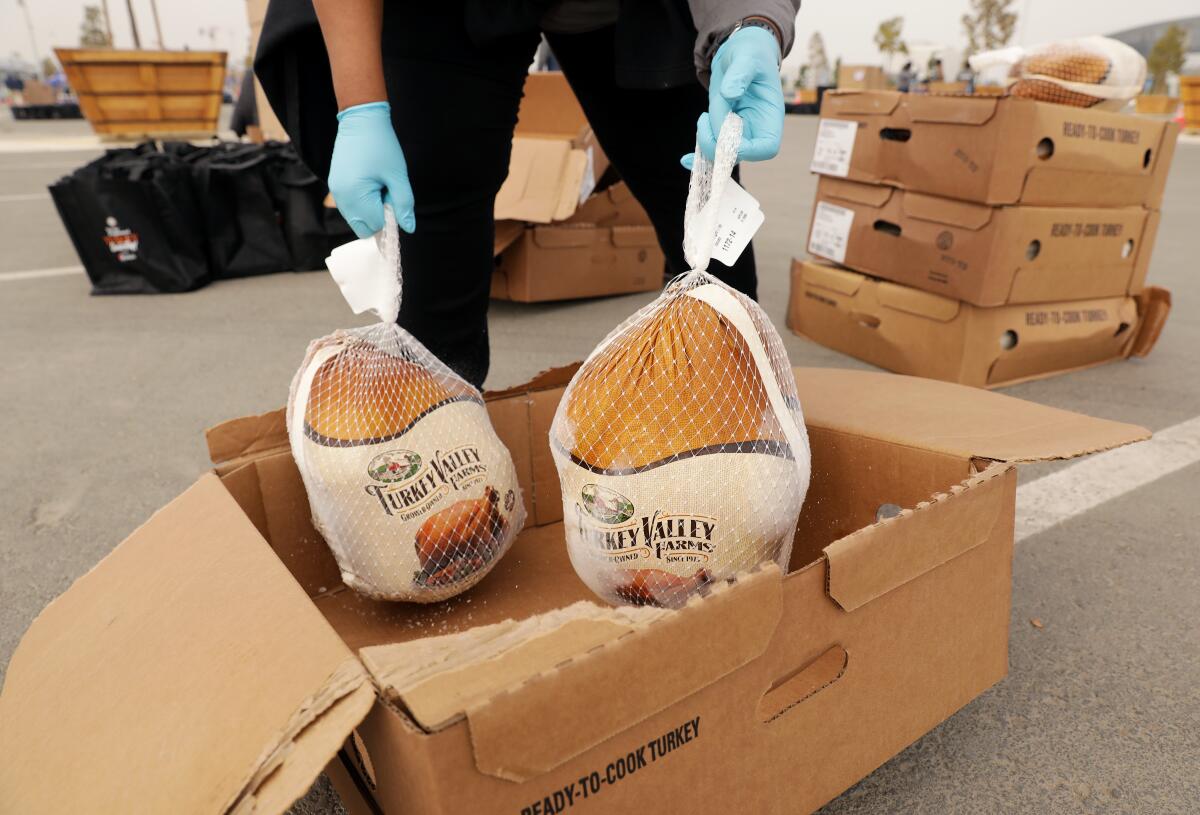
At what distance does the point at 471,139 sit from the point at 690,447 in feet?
2.23

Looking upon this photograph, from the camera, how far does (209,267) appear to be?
3473mm

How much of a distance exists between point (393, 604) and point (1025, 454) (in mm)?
852

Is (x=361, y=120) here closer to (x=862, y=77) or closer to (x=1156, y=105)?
(x=1156, y=105)

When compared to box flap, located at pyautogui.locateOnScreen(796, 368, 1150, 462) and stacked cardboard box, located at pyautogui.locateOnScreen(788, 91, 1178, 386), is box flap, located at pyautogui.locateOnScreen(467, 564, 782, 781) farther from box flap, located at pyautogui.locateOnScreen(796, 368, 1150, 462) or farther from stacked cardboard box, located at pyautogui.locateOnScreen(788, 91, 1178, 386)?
stacked cardboard box, located at pyautogui.locateOnScreen(788, 91, 1178, 386)

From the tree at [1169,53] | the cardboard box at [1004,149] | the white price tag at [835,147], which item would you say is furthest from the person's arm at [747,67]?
the tree at [1169,53]

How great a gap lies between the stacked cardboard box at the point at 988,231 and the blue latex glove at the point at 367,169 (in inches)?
58.0

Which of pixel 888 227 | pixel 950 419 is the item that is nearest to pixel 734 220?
pixel 950 419

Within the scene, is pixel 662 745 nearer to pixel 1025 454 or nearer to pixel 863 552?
pixel 863 552

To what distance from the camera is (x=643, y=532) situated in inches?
34.3

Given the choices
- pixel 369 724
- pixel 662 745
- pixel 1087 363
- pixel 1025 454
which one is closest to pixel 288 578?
pixel 369 724

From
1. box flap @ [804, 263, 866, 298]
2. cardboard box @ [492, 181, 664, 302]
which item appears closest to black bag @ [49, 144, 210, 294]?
cardboard box @ [492, 181, 664, 302]

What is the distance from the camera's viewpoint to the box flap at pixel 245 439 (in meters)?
1.01

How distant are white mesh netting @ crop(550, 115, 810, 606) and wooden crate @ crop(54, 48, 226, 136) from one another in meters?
8.62

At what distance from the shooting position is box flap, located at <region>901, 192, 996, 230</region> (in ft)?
6.45
